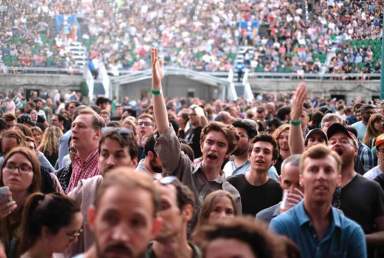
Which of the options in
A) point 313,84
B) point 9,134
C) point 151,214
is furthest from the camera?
point 313,84

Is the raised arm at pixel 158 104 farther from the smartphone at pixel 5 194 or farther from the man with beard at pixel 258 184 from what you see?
the smartphone at pixel 5 194

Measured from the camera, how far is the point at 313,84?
137 feet

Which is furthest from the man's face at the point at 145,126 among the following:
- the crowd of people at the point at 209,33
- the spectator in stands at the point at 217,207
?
the crowd of people at the point at 209,33

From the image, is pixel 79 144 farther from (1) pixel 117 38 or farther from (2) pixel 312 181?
Answer: (1) pixel 117 38

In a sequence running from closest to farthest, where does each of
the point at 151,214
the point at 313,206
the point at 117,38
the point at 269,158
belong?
the point at 151,214, the point at 313,206, the point at 269,158, the point at 117,38

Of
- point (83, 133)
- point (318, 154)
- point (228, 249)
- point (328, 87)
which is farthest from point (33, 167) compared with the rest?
point (328, 87)

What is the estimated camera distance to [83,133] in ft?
26.5

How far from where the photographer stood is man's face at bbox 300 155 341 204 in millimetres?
5613

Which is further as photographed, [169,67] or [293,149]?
[169,67]

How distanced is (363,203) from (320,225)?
52.5 inches

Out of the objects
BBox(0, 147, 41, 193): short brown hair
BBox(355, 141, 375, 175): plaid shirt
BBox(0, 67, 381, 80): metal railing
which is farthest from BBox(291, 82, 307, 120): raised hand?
BBox(0, 67, 381, 80): metal railing

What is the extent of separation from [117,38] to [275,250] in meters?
41.1

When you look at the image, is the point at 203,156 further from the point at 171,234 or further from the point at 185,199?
the point at 171,234

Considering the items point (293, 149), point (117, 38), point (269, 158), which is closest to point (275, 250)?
point (293, 149)
